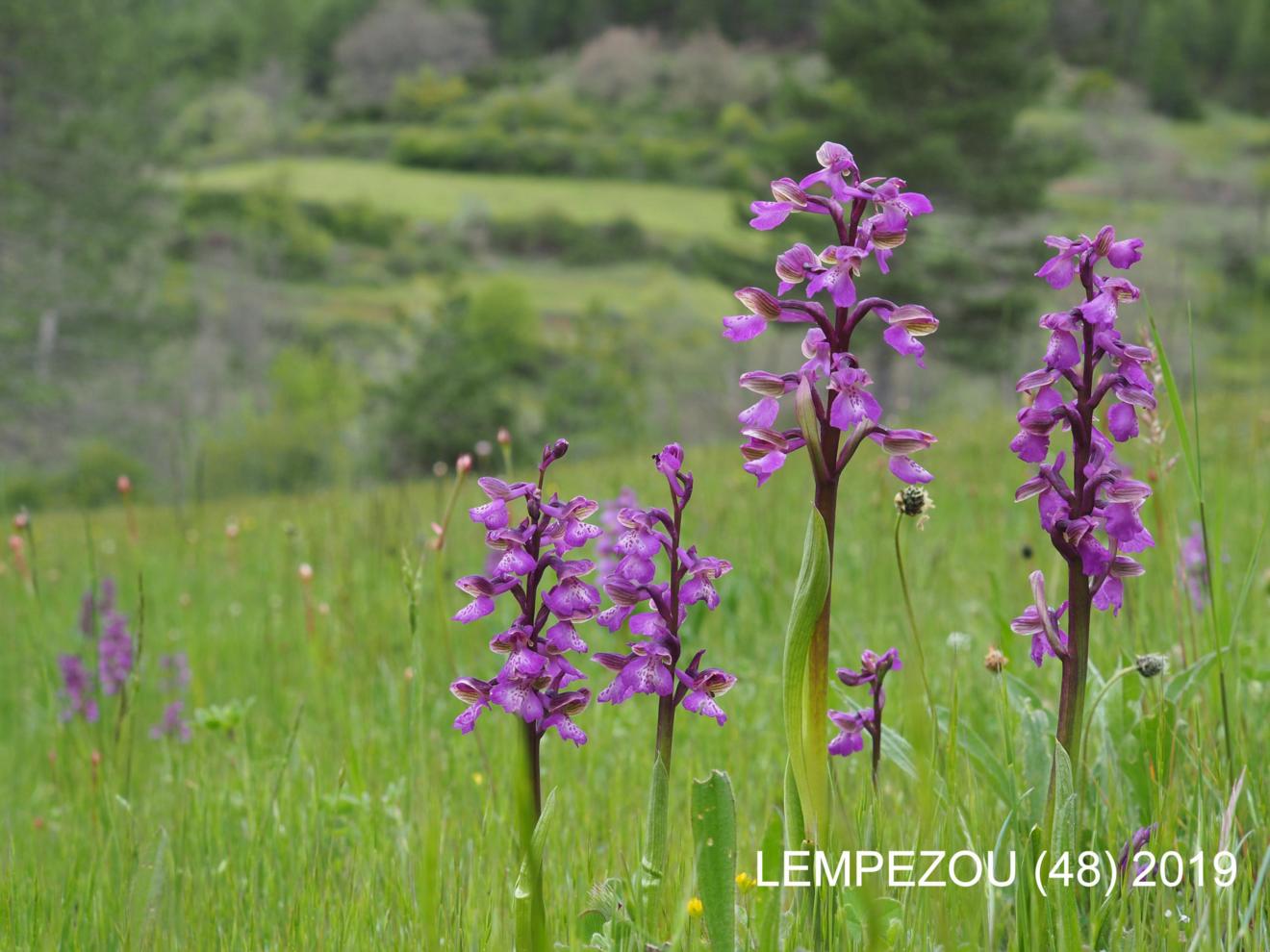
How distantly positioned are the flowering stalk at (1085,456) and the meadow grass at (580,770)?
0.50 ft

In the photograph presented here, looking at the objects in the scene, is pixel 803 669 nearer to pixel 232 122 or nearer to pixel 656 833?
pixel 656 833

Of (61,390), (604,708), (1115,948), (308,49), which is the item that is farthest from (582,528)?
(308,49)

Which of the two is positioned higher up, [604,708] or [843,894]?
[604,708]

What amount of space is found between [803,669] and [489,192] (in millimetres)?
68722

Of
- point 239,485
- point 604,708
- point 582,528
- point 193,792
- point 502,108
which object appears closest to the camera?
point 582,528

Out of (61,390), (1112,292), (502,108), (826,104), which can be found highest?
(502,108)

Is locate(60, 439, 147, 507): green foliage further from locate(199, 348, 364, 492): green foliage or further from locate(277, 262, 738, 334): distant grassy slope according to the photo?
locate(277, 262, 738, 334): distant grassy slope

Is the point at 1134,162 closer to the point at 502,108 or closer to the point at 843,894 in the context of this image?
the point at 502,108

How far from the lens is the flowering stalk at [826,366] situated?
3.77 ft

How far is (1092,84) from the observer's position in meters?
54.8

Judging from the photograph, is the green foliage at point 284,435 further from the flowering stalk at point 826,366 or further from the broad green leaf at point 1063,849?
the broad green leaf at point 1063,849

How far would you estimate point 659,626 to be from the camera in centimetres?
121

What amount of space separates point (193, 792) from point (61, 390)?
27.0 metres

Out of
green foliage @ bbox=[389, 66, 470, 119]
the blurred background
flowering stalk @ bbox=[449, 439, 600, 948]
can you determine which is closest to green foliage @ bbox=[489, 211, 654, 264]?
the blurred background
